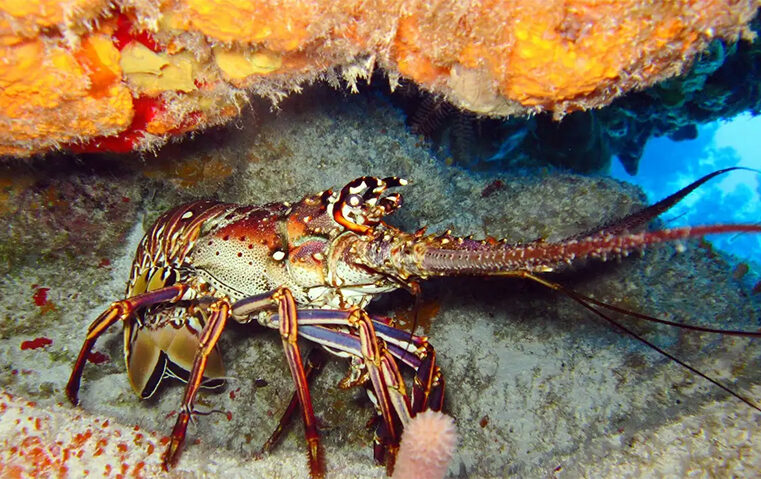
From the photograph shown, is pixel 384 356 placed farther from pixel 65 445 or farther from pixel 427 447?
pixel 65 445

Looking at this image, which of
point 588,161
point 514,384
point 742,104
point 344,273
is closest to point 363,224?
point 344,273

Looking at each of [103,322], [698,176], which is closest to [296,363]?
[103,322]

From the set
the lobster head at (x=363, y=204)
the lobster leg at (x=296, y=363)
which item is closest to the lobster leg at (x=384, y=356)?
the lobster leg at (x=296, y=363)

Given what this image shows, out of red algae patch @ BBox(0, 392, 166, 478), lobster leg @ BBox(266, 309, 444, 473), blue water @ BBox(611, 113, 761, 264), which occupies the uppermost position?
blue water @ BBox(611, 113, 761, 264)

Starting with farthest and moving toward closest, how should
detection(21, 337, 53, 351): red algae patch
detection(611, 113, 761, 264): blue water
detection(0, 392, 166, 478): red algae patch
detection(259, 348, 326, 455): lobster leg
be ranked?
detection(611, 113, 761, 264): blue water
detection(259, 348, 326, 455): lobster leg
detection(21, 337, 53, 351): red algae patch
detection(0, 392, 166, 478): red algae patch

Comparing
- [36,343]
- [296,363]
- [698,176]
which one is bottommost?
[36,343]

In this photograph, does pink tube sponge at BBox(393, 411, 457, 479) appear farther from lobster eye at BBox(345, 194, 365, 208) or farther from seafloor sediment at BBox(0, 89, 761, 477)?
lobster eye at BBox(345, 194, 365, 208)

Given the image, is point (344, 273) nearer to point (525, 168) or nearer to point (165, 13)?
point (165, 13)

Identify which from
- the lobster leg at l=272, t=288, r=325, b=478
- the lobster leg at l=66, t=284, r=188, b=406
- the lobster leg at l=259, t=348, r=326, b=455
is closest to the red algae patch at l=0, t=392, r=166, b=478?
the lobster leg at l=66, t=284, r=188, b=406
